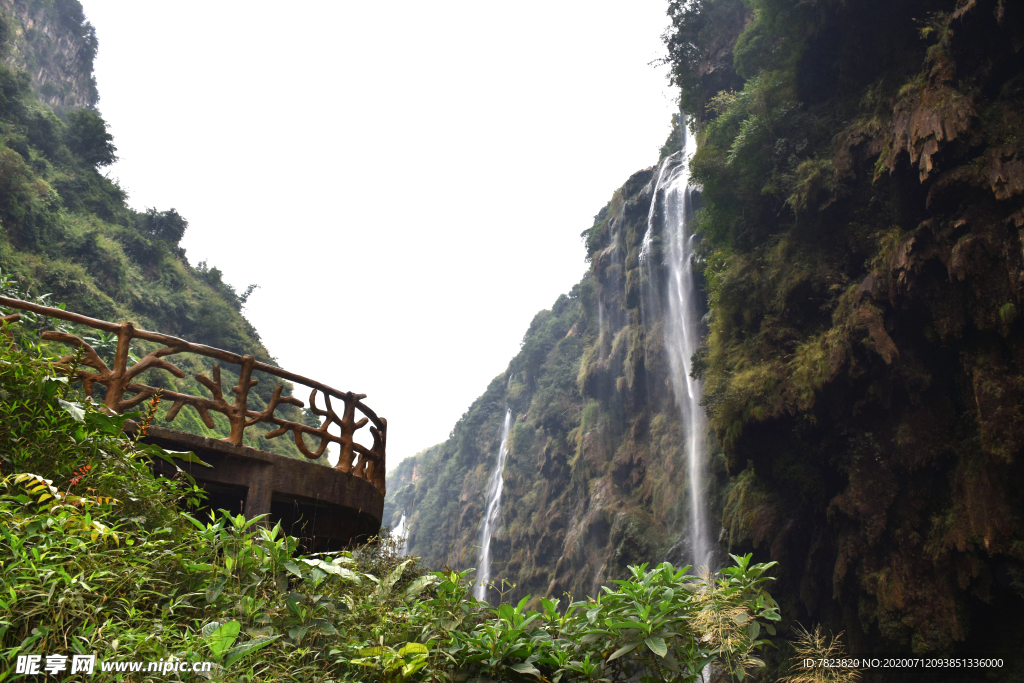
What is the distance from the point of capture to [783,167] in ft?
42.6

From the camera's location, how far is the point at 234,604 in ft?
7.45

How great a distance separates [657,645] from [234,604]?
166cm

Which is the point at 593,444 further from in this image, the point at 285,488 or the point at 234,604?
the point at 234,604

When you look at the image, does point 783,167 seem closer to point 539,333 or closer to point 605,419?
point 605,419

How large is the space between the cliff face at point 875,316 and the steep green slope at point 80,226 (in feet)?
47.9

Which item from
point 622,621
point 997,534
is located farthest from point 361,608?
point 997,534

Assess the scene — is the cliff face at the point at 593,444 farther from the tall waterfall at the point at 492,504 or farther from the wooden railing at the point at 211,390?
the wooden railing at the point at 211,390

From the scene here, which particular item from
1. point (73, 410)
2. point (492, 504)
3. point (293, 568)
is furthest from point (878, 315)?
point (492, 504)

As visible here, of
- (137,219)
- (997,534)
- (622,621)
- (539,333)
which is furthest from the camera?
(539,333)

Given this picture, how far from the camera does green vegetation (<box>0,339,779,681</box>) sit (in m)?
1.86

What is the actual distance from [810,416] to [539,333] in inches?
1390

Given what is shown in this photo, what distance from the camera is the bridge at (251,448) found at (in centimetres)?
465

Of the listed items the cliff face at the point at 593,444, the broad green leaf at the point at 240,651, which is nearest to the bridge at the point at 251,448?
the broad green leaf at the point at 240,651

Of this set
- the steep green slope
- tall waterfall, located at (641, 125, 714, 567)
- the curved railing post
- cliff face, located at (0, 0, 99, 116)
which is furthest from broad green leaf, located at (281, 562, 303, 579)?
cliff face, located at (0, 0, 99, 116)
